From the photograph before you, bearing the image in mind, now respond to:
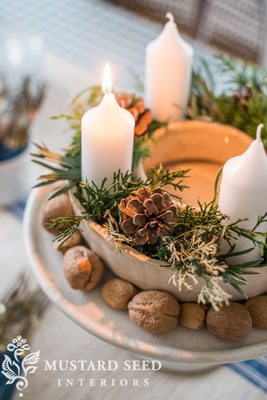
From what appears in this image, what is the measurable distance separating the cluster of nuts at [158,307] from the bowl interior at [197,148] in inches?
6.2

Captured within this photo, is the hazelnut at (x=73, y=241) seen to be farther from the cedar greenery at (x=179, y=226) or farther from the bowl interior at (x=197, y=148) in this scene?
the bowl interior at (x=197, y=148)

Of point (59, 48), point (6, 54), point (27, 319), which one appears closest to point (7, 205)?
point (27, 319)

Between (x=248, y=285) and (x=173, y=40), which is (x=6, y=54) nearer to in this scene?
(x=173, y=40)

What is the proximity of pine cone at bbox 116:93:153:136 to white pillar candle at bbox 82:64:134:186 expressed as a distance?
11cm

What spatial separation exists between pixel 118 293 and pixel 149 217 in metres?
0.10

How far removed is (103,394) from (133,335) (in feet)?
0.31

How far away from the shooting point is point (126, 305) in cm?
62

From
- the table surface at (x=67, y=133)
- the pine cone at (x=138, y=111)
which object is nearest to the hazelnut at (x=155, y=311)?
the table surface at (x=67, y=133)

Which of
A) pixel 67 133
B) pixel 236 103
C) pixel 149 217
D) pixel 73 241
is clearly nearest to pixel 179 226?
pixel 149 217

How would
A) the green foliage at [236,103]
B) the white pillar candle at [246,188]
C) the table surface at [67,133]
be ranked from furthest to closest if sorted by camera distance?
the green foliage at [236,103] < the table surface at [67,133] < the white pillar candle at [246,188]

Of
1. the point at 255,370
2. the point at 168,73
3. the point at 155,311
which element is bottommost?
the point at 255,370

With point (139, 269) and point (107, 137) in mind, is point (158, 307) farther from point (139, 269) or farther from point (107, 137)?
point (107, 137)

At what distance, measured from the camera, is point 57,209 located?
2.23 ft

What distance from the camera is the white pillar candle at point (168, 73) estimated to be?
2.34 feet
